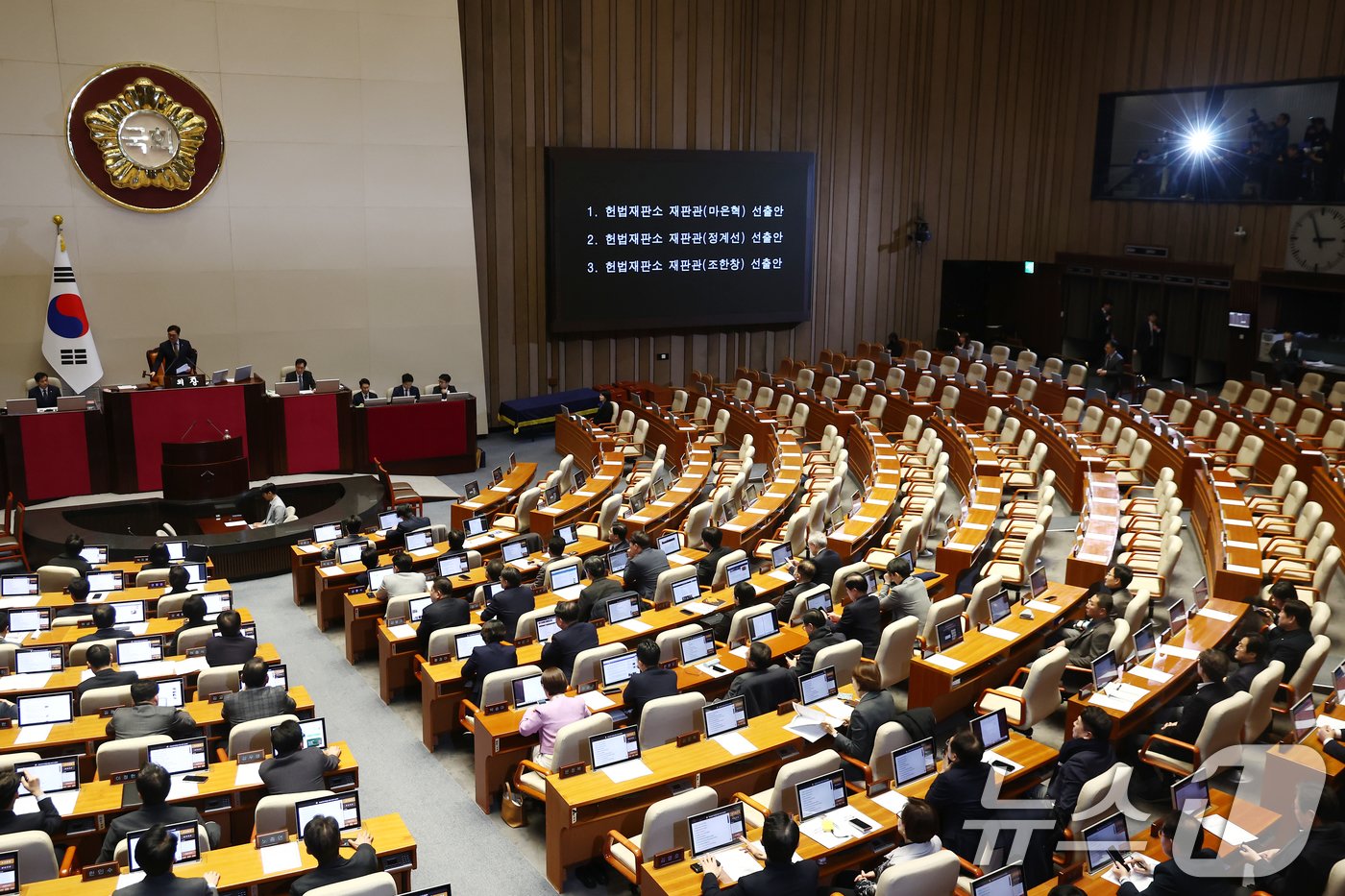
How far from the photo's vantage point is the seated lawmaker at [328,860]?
5242mm

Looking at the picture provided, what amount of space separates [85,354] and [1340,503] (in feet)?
51.7

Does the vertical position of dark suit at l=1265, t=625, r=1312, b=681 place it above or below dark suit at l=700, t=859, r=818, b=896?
above

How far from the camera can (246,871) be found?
5.62 m

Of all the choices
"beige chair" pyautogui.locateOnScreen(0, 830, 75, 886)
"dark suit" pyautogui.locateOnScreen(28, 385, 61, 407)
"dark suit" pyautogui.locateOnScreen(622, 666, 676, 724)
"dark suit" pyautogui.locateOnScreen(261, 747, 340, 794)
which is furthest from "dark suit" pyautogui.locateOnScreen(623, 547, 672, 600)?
"dark suit" pyautogui.locateOnScreen(28, 385, 61, 407)

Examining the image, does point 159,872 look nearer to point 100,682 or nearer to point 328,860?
point 328,860

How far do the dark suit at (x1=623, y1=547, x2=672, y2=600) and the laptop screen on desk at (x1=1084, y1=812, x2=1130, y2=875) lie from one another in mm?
5079

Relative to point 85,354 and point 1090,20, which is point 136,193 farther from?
point 1090,20

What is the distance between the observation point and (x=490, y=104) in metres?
19.4

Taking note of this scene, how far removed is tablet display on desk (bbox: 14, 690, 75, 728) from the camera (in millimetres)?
7266

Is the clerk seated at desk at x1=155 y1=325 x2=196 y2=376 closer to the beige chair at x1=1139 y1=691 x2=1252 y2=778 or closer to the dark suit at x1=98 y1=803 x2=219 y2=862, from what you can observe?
the dark suit at x1=98 y1=803 x2=219 y2=862

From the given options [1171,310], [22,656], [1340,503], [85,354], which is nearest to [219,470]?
[85,354]

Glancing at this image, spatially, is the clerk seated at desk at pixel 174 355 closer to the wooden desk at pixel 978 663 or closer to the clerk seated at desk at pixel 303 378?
the clerk seated at desk at pixel 303 378

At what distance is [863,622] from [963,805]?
264cm

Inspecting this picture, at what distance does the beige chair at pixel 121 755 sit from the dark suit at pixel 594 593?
363 centimetres
